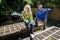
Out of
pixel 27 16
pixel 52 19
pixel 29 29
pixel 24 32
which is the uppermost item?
pixel 27 16

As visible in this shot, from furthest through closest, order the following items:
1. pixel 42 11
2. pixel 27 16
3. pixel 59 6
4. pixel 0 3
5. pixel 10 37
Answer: pixel 59 6
pixel 0 3
pixel 10 37
pixel 42 11
pixel 27 16

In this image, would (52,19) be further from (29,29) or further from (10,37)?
(29,29)

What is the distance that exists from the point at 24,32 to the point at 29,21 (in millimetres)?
2226

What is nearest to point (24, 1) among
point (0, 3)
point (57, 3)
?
point (0, 3)

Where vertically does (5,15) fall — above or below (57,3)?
below

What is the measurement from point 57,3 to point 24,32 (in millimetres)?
8247

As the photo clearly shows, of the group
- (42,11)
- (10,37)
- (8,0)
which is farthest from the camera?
(8,0)

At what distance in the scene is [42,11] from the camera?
24.8 feet

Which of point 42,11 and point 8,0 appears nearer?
point 42,11

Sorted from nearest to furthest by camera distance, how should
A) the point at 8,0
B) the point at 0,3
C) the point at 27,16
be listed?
the point at 27,16, the point at 0,3, the point at 8,0

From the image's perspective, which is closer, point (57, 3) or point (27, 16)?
point (27, 16)

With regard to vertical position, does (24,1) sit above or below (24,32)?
above

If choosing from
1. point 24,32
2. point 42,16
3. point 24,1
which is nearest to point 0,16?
point 24,1

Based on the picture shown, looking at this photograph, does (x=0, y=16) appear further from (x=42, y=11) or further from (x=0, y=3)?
(x=42, y=11)
